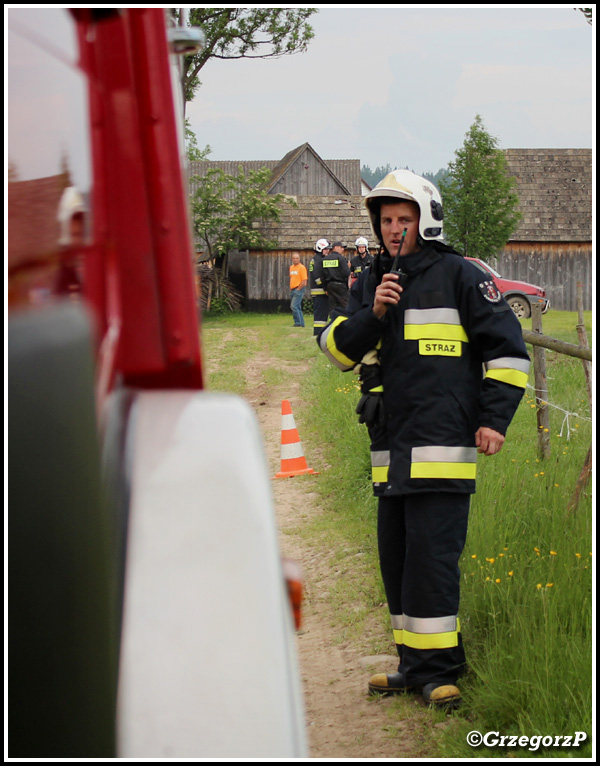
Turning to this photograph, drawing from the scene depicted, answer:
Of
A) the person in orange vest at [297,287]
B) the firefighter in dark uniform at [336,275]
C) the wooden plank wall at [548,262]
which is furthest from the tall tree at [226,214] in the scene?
the firefighter in dark uniform at [336,275]

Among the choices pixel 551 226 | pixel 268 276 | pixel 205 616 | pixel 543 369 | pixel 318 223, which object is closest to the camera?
pixel 205 616

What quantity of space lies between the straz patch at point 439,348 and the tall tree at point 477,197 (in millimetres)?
23160

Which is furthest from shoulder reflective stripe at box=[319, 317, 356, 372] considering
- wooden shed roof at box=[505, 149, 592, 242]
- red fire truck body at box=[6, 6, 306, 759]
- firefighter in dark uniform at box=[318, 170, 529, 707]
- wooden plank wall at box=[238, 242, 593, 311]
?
wooden shed roof at box=[505, 149, 592, 242]

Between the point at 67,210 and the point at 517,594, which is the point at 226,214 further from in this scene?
the point at 67,210

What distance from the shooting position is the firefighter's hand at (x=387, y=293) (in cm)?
380

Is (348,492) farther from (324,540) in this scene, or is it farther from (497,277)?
(497,277)

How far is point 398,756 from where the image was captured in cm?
340

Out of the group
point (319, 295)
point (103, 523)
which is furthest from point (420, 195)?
point (319, 295)

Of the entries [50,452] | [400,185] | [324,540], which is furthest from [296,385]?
[50,452]

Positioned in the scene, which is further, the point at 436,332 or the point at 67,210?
the point at 436,332

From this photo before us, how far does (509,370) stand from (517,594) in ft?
3.24

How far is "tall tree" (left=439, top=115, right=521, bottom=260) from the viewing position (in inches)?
1051

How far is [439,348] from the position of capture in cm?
382

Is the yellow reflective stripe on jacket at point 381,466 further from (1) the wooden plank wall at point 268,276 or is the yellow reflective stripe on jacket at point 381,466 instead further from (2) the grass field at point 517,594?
(1) the wooden plank wall at point 268,276
